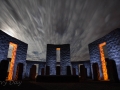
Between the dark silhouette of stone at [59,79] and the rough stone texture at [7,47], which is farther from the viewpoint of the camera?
the rough stone texture at [7,47]

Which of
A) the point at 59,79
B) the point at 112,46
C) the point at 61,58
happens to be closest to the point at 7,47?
the point at 61,58

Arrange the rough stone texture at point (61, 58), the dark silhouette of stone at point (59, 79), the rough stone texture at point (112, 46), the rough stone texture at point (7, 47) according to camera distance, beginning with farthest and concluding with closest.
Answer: the rough stone texture at point (61, 58) < the rough stone texture at point (7, 47) < the rough stone texture at point (112, 46) < the dark silhouette of stone at point (59, 79)

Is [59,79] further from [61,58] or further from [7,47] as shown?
[7,47]

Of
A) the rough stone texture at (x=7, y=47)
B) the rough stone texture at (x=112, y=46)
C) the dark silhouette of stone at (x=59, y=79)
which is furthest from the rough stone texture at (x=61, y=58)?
the dark silhouette of stone at (x=59, y=79)

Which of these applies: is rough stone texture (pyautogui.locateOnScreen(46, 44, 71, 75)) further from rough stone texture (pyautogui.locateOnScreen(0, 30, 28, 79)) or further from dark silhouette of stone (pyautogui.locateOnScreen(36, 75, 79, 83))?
dark silhouette of stone (pyautogui.locateOnScreen(36, 75, 79, 83))

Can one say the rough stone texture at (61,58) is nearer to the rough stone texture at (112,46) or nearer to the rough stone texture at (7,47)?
the rough stone texture at (7,47)

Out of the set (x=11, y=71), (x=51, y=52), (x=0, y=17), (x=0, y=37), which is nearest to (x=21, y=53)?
(x=11, y=71)

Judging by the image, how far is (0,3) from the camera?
592 centimetres

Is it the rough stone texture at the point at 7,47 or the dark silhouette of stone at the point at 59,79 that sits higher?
the rough stone texture at the point at 7,47

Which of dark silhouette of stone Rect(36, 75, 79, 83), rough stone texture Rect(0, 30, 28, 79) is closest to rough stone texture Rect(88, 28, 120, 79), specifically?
dark silhouette of stone Rect(36, 75, 79, 83)

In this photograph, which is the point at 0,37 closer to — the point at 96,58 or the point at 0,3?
the point at 0,3

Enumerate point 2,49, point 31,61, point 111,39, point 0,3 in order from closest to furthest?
point 0,3 < point 2,49 < point 111,39 < point 31,61

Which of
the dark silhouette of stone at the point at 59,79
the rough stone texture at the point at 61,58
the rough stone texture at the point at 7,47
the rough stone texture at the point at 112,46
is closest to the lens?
the dark silhouette of stone at the point at 59,79

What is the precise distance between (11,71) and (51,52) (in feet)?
20.3
